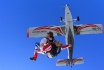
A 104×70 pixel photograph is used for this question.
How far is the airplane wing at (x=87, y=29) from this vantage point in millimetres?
38094

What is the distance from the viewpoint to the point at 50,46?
9.62 m

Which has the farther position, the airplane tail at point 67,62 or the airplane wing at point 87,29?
the airplane wing at point 87,29

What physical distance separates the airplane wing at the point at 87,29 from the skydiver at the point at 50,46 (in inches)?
1117

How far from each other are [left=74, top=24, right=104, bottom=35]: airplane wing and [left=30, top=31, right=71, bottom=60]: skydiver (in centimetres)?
2838

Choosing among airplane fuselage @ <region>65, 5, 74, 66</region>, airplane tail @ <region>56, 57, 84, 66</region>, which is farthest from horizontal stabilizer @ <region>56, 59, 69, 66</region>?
airplane fuselage @ <region>65, 5, 74, 66</region>

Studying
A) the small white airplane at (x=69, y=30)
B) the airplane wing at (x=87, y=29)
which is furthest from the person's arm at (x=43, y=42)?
the airplane wing at (x=87, y=29)

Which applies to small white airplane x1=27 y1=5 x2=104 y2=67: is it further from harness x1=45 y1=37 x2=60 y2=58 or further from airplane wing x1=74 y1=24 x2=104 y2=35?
harness x1=45 y1=37 x2=60 y2=58

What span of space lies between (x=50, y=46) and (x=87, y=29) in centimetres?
2961

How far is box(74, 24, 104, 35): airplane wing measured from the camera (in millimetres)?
38094

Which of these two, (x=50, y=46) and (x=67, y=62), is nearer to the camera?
(x=50, y=46)

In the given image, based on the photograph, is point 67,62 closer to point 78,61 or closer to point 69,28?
point 78,61

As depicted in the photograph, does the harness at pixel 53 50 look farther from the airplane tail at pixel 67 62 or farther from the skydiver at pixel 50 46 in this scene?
the airplane tail at pixel 67 62

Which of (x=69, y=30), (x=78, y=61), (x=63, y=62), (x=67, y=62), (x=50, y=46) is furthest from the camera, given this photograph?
(x=69, y=30)

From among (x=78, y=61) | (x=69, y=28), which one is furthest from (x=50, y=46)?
(x=69, y=28)
